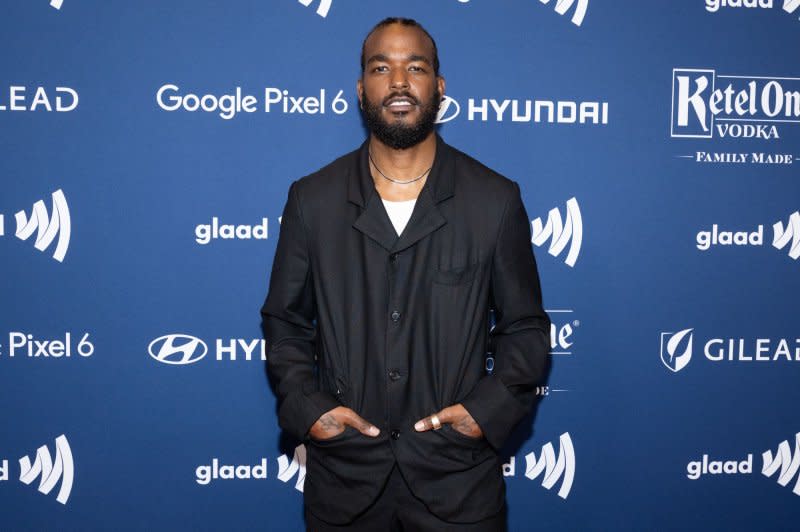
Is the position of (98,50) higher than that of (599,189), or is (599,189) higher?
(98,50)

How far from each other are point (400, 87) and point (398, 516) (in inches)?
44.2

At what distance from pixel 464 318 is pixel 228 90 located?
1.30 m

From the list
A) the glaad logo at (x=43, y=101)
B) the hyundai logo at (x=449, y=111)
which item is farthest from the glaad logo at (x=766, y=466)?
the glaad logo at (x=43, y=101)

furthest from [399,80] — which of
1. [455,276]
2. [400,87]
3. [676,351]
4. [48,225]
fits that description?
[676,351]

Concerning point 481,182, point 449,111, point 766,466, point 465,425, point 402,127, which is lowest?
A: point 766,466

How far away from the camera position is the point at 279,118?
2549 millimetres

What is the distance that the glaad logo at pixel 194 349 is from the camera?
258cm

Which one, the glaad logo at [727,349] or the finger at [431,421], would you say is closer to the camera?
the finger at [431,421]

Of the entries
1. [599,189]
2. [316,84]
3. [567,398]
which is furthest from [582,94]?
[567,398]

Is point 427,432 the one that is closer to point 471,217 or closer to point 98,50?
point 471,217

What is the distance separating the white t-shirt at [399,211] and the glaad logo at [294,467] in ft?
3.84

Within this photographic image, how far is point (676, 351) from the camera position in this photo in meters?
2.70

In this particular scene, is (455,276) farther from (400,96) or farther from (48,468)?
(48,468)

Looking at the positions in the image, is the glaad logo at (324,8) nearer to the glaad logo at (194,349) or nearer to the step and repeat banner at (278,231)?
the step and repeat banner at (278,231)
